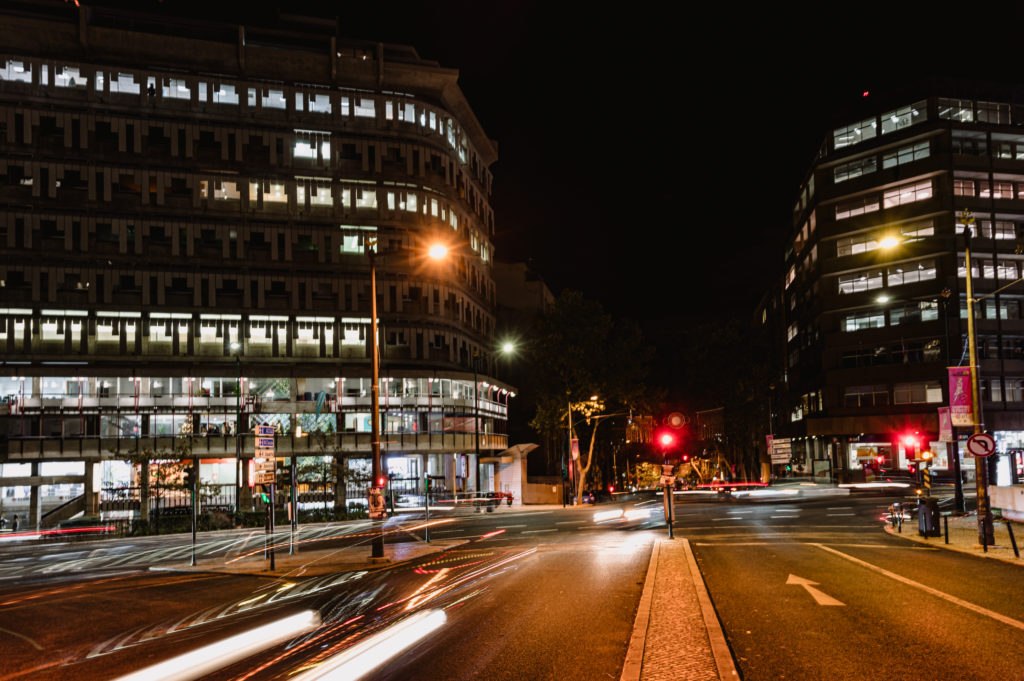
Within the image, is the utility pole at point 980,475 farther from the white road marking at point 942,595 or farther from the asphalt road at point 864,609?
the white road marking at point 942,595

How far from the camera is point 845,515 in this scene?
3431cm

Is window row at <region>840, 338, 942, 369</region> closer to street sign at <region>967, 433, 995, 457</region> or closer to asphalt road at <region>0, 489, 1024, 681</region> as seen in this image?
asphalt road at <region>0, 489, 1024, 681</region>

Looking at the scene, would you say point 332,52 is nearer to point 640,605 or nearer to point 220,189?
point 220,189

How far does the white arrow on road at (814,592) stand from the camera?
40.9 ft

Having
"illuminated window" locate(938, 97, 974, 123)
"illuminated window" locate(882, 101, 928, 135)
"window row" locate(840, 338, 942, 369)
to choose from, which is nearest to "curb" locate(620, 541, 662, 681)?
"window row" locate(840, 338, 942, 369)

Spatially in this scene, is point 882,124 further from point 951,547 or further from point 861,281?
point 951,547

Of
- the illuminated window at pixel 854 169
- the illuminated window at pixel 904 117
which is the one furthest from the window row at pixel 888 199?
the illuminated window at pixel 904 117

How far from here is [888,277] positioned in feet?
215

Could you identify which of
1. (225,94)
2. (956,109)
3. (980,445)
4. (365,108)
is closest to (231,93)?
(225,94)

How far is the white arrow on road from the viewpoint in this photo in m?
12.5

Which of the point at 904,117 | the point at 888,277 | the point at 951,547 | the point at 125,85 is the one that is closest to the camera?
the point at 951,547

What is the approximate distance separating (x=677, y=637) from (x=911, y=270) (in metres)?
63.9

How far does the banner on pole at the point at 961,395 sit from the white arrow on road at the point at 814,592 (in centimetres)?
969

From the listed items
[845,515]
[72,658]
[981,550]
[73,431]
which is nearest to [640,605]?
[72,658]
